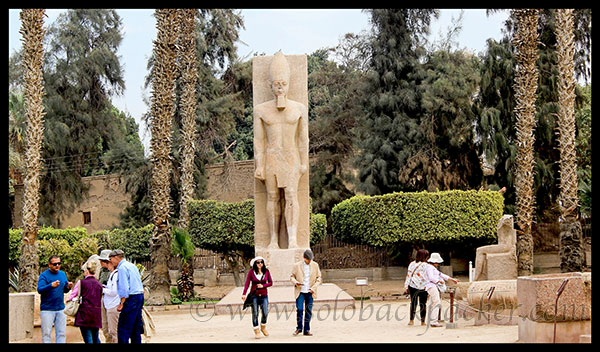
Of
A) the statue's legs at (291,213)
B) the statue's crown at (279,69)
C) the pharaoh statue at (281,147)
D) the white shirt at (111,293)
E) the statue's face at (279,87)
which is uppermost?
the statue's crown at (279,69)

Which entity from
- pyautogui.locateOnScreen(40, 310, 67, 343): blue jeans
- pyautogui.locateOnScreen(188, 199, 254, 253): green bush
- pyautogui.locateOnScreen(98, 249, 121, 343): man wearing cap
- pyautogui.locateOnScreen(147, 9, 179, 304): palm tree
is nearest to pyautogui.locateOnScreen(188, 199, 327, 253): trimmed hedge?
pyautogui.locateOnScreen(188, 199, 254, 253): green bush

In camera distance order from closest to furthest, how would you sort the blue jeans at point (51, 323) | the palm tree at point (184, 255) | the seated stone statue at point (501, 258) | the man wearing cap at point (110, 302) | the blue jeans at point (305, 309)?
Result: the blue jeans at point (51, 323) < the man wearing cap at point (110, 302) < the blue jeans at point (305, 309) < the seated stone statue at point (501, 258) < the palm tree at point (184, 255)

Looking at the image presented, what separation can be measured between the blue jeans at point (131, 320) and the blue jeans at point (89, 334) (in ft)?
1.35

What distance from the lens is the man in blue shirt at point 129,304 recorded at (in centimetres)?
895

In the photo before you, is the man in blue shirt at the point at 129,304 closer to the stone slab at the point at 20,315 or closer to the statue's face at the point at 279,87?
the stone slab at the point at 20,315

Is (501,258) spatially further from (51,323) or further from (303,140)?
(51,323)

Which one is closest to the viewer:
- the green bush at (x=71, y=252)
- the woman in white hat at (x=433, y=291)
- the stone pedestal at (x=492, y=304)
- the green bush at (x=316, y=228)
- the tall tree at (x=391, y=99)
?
the woman in white hat at (x=433, y=291)

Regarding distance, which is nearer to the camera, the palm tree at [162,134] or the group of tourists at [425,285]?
the group of tourists at [425,285]

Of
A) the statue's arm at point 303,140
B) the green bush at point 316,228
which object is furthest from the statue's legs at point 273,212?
the green bush at point 316,228

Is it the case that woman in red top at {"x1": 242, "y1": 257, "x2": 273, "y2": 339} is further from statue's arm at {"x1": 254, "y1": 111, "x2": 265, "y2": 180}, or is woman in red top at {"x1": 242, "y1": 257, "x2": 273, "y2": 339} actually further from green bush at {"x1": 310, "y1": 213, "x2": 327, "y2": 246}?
green bush at {"x1": 310, "y1": 213, "x2": 327, "y2": 246}

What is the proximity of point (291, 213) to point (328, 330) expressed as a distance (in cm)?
495

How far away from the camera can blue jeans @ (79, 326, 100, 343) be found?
29.9 ft

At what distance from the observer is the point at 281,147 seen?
15922 mm

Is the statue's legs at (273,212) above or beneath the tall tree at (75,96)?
beneath
